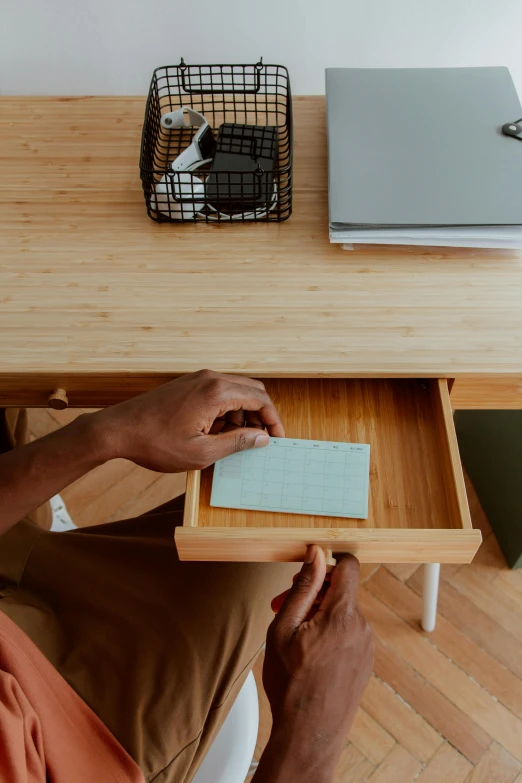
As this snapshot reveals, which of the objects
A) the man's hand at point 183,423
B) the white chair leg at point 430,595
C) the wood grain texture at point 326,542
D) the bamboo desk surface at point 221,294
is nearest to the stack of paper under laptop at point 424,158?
the bamboo desk surface at point 221,294

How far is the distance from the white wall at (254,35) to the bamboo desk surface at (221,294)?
35 centimetres

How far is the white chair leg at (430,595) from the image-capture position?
1279 millimetres

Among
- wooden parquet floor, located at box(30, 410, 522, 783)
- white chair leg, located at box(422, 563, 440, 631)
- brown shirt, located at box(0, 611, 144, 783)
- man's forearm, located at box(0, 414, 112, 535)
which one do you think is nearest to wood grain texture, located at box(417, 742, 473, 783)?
wooden parquet floor, located at box(30, 410, 522, 783)

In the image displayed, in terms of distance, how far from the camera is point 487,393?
917mm

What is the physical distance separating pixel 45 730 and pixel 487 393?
646 millimetres

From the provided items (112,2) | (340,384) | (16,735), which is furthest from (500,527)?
(112,2)

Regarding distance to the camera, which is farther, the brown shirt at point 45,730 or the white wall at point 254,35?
the white wall at point 254,35

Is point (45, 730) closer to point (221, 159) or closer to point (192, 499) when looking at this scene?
point (192, 499)

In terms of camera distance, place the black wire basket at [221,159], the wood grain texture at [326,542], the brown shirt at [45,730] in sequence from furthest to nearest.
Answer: the black wire basket at [221,159]
the wood grain texture at [326,542]
the brown shirt at [45,730]

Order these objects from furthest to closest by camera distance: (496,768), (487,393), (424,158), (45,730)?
1. (496,768)
2. (424,158)
3. (487,393)
4. (45,730)

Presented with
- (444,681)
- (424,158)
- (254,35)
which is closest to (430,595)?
(444,681)

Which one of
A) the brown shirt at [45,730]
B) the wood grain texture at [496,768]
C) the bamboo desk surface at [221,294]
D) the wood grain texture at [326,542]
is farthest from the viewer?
the wood grain texture at [496,768]

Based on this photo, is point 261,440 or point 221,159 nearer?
point 261,440

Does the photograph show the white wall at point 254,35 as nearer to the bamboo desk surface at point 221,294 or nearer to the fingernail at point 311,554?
the bamboo desk surface at point 221,294
